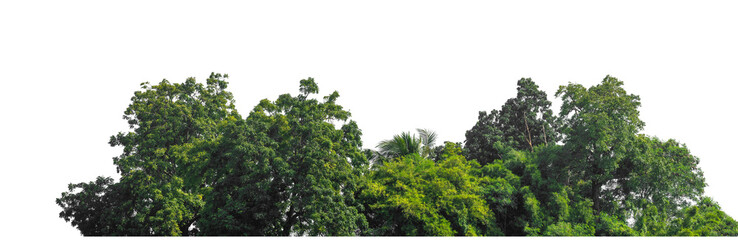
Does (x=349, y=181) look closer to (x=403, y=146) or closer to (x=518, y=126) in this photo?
(x=403, y=146)

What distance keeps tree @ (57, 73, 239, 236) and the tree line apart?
0.05 metres

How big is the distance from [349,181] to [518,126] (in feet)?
45.3

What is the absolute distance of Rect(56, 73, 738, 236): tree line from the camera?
64.3ft

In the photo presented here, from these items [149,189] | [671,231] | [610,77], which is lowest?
[671,231]

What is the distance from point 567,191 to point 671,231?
3902mm

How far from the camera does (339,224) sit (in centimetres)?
1914

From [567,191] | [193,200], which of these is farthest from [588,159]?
[193,200]

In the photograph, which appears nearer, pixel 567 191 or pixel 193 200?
pixel 193 200

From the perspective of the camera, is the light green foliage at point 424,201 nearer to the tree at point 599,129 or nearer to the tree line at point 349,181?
the tree line at point 349,181

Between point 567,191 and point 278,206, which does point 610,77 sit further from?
point 278,206

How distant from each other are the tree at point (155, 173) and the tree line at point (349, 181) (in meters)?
0.05

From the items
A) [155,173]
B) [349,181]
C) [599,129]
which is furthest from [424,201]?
[155,173]

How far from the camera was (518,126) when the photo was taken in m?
31.1

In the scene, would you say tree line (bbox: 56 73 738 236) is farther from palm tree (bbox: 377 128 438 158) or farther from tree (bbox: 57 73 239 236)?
palm tree (bbox: 377 128 438 158)
